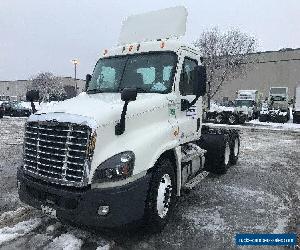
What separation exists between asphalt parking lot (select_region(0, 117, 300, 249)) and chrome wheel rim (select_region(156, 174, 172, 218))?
1.19ft

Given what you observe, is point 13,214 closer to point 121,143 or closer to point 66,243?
point 66,243

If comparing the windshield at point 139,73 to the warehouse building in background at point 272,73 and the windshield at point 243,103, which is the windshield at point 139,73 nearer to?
the windshield at point 243,103

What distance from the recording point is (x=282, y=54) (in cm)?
7575

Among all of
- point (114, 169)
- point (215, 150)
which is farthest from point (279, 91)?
point (114, 169)

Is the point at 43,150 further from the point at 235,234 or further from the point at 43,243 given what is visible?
the point at 235,234

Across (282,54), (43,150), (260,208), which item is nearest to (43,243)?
(43,150)

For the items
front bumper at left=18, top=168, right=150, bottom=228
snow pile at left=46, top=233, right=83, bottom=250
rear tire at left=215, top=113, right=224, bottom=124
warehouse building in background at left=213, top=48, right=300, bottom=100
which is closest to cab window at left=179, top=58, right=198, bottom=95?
front bumper at left=18, top=168, right=150, bottom=228

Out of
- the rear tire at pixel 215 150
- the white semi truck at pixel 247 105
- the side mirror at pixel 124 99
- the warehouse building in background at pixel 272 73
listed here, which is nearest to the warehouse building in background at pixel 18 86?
the warehouse building in background at pixel 272 73

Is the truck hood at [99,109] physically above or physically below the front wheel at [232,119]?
above

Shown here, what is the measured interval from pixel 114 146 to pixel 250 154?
9.49m

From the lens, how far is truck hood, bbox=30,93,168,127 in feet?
15.2

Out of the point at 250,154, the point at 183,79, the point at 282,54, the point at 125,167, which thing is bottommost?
the point at 250,154

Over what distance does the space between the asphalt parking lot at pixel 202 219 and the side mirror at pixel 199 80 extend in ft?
7.45

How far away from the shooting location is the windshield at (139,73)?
608 centimetres
